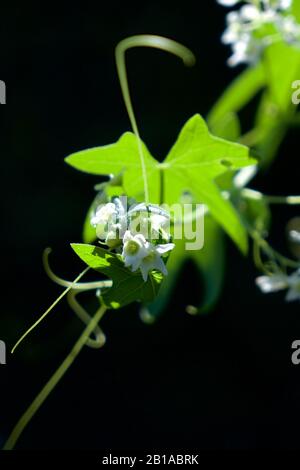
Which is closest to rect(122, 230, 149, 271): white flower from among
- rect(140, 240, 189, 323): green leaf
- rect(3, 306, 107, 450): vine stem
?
rect(3, 306, 107, 450): vine stem

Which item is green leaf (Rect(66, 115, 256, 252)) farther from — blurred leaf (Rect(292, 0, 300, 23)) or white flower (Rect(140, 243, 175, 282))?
blurred leaf (Rect(292, 0, 300, 23))

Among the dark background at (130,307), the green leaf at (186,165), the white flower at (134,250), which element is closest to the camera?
the white flower at (134,250)

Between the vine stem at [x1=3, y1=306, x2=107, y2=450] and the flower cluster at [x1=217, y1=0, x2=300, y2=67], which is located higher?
the flower cluster at [x1=217, y1=0, x2=300, y2=67]

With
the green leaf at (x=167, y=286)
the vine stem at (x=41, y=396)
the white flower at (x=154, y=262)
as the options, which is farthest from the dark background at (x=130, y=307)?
the white flower at (x=154, y=262)

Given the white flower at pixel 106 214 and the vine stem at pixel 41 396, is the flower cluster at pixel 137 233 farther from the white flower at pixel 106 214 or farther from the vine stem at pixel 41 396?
the vine stem at pixel 41 396

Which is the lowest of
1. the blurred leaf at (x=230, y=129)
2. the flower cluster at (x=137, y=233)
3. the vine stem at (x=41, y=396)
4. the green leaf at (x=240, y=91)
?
the vine stem at (x=41, y=396)

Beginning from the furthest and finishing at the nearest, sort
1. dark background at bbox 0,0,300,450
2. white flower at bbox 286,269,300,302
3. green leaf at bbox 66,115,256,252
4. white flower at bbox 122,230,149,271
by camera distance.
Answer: dark background at bbox 0,0,300,450 → white flower at bbox 286,269,300,302 → green leaf at bbox 66,115,256,252 → white flower at bbox 122,230,149,271

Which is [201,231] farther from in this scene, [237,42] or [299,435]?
[299,435]
